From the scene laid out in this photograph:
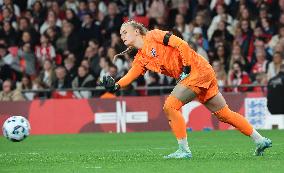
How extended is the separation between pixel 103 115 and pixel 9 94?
263 cm

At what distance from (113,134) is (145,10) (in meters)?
5.63

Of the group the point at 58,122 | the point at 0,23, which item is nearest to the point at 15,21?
the point at 0,23

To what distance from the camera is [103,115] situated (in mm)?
23344

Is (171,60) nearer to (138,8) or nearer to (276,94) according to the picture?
(276,94)

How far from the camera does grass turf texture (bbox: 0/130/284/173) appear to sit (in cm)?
1170

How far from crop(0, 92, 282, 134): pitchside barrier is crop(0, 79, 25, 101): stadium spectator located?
2.12ft

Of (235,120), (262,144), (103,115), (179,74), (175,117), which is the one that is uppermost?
(179,74)

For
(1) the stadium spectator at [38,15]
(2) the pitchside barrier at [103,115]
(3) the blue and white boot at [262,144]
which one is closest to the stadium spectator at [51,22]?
(1) the stadium spectator at [38,15]

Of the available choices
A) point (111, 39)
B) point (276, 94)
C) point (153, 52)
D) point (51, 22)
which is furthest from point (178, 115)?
point (51, 22)

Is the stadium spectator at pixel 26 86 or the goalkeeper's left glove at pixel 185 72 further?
the stadium spectator at pixel 26 86

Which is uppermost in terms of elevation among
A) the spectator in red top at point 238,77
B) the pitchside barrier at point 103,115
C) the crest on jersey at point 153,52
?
the crest on jersey at point 153,52

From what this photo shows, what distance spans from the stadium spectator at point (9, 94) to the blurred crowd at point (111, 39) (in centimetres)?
3

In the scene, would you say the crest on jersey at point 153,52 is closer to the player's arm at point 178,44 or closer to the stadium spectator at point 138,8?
the player's arm at point 178,44

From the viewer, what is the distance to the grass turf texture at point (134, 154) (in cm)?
1170
